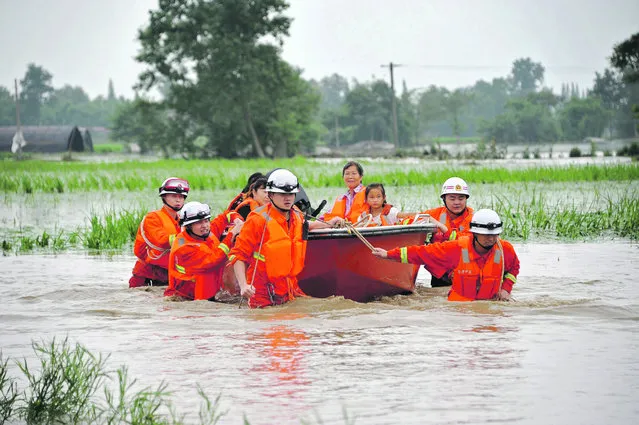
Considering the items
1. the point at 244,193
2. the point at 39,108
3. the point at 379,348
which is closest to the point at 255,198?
the point at 244,193

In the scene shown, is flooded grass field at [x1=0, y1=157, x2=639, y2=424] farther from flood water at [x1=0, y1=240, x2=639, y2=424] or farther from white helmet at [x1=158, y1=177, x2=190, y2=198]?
white helmet at [x1=158, y1=177, x2=190, y2=198]

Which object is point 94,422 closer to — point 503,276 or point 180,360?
point 180,360

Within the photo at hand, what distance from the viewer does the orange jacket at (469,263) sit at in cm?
969

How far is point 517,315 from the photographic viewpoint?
955 centimetres

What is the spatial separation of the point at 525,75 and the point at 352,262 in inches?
7436

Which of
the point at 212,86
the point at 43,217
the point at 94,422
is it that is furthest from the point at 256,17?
the point at 94,422

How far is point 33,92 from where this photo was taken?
161625 millimetres

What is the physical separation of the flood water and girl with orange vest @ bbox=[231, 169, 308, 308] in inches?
13.6

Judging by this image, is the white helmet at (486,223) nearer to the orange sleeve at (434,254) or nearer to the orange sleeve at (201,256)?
the orange sleeve at (434,254)

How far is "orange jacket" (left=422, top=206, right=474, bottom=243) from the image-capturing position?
11.1m

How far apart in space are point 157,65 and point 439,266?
55336 mm

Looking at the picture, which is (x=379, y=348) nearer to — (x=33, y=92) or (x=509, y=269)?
(x=509, y=269)

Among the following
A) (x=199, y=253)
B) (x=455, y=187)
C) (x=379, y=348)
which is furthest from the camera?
(x=455, y=187)

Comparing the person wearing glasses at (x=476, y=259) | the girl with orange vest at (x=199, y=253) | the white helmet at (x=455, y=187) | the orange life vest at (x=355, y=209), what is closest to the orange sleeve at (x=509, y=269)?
the person wearing glasses at (x=476, y=259)
